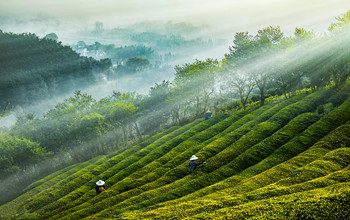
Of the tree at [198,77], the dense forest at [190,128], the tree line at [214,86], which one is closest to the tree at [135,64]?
the dense forest at [190,128]

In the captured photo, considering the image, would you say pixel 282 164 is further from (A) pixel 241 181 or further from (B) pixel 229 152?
(B) pixel 229 152

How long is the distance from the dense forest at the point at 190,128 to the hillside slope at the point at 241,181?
14cm

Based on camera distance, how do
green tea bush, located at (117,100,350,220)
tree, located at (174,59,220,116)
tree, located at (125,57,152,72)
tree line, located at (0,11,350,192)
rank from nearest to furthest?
green tea bush, located at (117,100,350,220) → tree line, located at (0,11,350,192) → tree, located at (174,59,220,116) → tree, located at (125,57,152,72)

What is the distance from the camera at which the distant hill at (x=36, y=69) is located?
9844 centimetres

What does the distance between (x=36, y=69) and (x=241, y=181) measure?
11612 centimetres

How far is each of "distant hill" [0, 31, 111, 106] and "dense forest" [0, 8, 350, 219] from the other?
559mm

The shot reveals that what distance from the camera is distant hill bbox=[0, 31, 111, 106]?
323 feet

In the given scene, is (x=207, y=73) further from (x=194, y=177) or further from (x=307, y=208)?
(x=307, y=208)

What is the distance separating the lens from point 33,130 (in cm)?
6122

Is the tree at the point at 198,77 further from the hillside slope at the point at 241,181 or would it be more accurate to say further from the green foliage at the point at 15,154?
the green foliage at the point at 15,154

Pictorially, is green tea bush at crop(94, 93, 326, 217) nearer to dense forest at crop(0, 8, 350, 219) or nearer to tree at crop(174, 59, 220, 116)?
dense forest at crop(0, 8, 350, 219)

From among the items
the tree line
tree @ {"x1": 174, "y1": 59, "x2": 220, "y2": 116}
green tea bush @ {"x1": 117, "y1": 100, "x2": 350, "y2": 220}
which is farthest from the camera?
tree @ {"x1": 174, "y1": 59, "x2": 220, "y2": 116}

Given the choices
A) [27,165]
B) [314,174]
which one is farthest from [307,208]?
[27,165]

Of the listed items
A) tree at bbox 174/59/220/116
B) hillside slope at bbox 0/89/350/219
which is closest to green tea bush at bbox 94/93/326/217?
hillside slope at bbox 0/89/350/219
